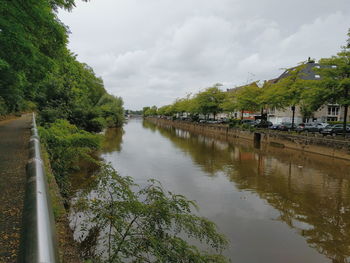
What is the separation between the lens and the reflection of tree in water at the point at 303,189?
7.98 m

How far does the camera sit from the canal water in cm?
729

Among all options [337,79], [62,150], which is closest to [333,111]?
[337,79]

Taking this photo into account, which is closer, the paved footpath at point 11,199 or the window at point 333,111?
the paved footpath at point 11,199

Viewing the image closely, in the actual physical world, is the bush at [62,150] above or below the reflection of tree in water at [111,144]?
above

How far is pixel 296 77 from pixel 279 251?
91.4 feet

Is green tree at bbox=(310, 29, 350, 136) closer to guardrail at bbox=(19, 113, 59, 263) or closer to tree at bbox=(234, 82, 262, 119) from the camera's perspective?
tree at bbox=(234, 82, 262, 119)

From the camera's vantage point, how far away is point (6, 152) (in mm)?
7832

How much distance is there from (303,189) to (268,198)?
2919 mm

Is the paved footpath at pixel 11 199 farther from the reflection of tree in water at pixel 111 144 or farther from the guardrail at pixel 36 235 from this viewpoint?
the reflection of tree in water at pixel 111 144

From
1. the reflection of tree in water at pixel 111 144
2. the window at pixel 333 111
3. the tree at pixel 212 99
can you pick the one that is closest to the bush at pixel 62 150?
the reflection of tree in water at pixel 111 144

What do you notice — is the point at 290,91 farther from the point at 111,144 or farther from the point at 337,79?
the point at 111,144

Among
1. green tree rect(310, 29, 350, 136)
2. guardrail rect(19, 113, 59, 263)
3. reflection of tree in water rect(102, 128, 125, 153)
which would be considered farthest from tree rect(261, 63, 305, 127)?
guardrail rect(19, 113, 59, 263)

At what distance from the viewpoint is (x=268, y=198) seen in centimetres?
1157

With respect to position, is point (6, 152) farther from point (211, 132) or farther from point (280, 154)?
point (211, 132)
